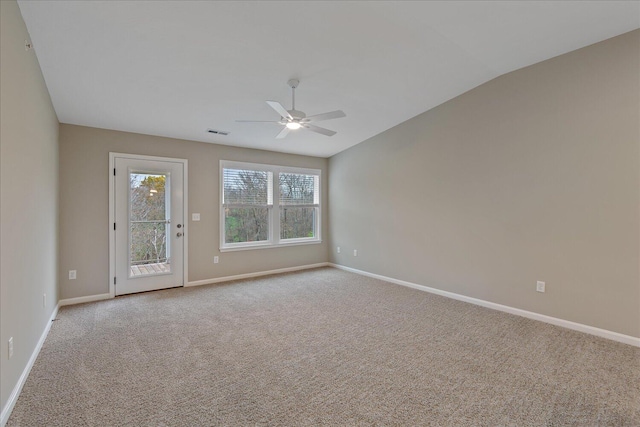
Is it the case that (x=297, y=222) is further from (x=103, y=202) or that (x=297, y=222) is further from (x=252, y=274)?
(x=103, y=202)

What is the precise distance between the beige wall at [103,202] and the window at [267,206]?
202 mm

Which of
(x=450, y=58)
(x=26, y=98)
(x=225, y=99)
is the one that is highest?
(x=450, y=58)

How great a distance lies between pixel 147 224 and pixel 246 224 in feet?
5.39

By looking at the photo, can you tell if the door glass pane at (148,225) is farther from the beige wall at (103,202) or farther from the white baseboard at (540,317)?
the white baseboard at (540,317)

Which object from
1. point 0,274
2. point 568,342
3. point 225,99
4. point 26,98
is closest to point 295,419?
point 0,274

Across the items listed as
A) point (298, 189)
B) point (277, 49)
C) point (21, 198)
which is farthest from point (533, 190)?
point (21, 198)

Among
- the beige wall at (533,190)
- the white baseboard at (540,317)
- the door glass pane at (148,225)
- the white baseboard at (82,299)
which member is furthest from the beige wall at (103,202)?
the white baseboard at (540,317)

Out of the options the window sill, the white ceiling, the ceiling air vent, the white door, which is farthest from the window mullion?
the white ceiling

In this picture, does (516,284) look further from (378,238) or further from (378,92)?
(378,92)

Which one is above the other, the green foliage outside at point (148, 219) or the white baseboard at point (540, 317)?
the green foliage outside at point (148, 219)

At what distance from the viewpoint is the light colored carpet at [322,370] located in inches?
71.5

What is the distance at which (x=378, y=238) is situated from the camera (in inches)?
210

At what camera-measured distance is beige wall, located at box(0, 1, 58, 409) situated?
1.79 meters

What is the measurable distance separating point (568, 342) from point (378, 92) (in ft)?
11.1
